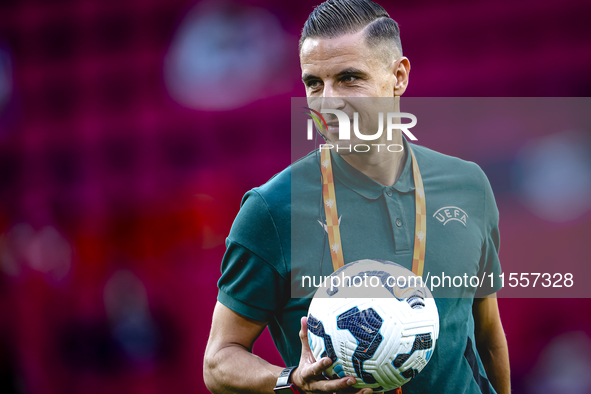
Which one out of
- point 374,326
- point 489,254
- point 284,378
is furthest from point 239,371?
point 489,254

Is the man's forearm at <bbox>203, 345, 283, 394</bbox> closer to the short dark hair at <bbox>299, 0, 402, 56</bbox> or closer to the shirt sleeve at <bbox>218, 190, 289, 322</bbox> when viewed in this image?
the shirt sleeve at <bbox>218, 190, 289, 322</bbox>

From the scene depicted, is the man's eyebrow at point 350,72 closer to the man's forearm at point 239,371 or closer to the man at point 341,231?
the man at point 341,231

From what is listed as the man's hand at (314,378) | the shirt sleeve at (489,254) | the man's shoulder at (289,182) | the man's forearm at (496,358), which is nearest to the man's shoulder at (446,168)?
the shirt sleeve at (489,254)

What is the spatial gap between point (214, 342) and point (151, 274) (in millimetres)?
2236

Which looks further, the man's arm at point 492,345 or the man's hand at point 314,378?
the man's arm at point 492,345

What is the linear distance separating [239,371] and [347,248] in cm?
49

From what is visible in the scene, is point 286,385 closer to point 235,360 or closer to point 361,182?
point 235,360

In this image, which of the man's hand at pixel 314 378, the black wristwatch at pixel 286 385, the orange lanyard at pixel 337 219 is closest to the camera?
the man's hand at pixel 314 378

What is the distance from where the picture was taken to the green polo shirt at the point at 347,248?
5.02 ft

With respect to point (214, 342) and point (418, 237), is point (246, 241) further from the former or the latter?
point (418, 237)

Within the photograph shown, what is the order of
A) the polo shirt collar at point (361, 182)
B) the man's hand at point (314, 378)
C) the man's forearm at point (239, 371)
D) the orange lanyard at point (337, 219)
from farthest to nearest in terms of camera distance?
the polo shirt collar at point (361, 182) → the orange lanyard at point (337, 219) → the man's forearm at point (239, 371) → the man's hand at point (314, 378)

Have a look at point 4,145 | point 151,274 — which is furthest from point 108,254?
point 4,145

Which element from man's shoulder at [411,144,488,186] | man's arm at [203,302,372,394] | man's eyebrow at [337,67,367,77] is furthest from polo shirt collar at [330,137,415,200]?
man's arm at [203,302,372,394]

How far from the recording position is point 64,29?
4043 mm
